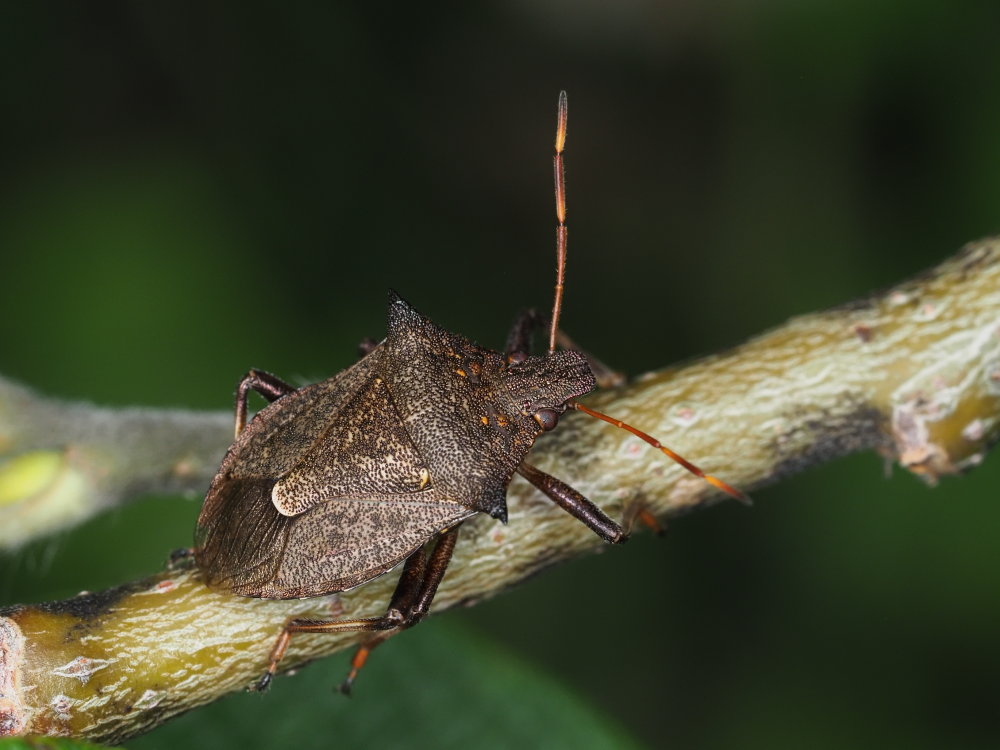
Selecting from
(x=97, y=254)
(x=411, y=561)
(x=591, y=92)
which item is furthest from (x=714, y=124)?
(x=411, y=561)

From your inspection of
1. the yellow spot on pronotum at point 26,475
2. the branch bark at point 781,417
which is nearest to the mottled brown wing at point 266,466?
the branch bark at point 781,417

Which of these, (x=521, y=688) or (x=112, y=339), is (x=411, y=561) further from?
(x=112, y=339)

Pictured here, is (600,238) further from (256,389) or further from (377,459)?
(377,459)

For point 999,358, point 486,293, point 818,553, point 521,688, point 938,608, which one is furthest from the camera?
point 486,293

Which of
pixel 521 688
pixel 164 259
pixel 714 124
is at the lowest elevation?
pixel 521 688

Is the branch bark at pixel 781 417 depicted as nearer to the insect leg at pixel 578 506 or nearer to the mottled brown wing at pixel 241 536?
the insect leg at pixel 578 506
